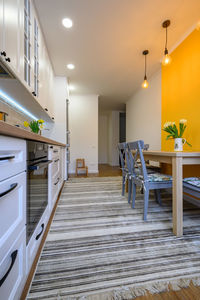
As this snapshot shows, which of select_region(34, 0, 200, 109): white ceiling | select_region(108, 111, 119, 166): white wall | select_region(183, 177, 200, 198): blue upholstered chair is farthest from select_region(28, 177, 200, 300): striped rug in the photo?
select_region(108, 111, 119, 166): white wall

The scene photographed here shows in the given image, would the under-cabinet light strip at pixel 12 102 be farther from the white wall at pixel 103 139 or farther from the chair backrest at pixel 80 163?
the white wall at pixel 103 139

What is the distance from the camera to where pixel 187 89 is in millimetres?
2271

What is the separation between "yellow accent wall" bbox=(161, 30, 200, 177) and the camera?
6.85 feet

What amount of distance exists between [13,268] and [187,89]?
9.66 ft

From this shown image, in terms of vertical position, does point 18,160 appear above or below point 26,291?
above

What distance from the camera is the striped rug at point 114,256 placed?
2.64 feet

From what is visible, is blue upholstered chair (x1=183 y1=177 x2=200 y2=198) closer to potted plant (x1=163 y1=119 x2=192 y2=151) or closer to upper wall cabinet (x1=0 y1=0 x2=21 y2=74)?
potted plant (x1=163 y1=119 x2=192 y2=151)

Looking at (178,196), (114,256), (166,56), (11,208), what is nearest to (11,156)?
(11,208)

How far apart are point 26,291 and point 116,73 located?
3.91 metres

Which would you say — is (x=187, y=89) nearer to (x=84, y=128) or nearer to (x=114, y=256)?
(x=114, y=256)

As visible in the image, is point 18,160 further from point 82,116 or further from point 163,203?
point 82,116

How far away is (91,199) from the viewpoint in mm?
2186

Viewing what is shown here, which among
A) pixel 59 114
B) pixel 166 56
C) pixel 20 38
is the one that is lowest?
pixel 59 114

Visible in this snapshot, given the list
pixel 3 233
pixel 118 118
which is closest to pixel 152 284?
pixel 3 233
